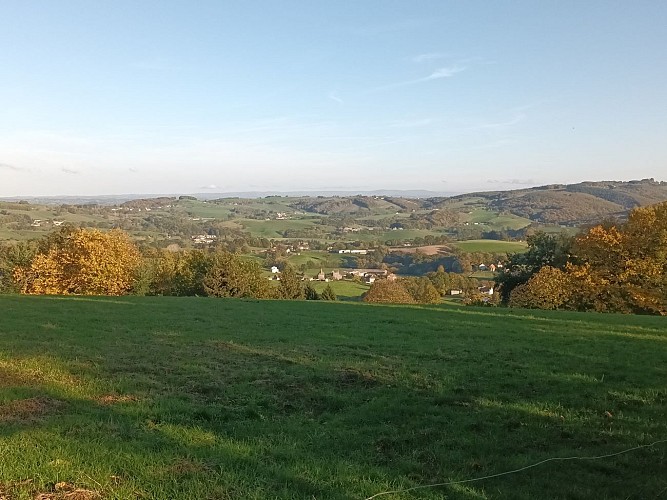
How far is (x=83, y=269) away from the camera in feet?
158

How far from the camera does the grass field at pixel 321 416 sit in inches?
236

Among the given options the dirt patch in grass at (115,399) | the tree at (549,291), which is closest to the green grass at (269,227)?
the tree at (549,291)

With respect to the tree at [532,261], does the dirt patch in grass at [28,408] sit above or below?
above

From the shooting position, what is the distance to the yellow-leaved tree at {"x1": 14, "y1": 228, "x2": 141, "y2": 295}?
158 feet

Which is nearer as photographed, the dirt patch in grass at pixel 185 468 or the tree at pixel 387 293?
the dirt patch in grass at pixel 185 468

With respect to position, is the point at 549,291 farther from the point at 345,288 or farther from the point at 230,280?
the point at 345,288

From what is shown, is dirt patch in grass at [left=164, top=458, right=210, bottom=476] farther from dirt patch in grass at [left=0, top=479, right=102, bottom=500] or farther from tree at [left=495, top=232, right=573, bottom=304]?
tree at [left=495, top=232, right=573, bottom=304]

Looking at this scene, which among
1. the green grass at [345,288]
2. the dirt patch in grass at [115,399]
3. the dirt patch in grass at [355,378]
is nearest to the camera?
the dirt patch in grass at [115,399]

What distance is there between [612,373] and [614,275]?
35766mm

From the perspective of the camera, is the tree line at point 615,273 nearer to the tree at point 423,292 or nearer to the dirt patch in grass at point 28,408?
the tree at point 423,292

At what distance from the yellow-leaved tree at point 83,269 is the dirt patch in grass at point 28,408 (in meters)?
42.7

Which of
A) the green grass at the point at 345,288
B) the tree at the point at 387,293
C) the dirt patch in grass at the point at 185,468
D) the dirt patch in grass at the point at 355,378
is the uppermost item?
the dirt patch in grass at the point at 185,468

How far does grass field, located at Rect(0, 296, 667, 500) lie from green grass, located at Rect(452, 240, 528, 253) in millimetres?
105807

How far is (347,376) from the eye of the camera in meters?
11.7
